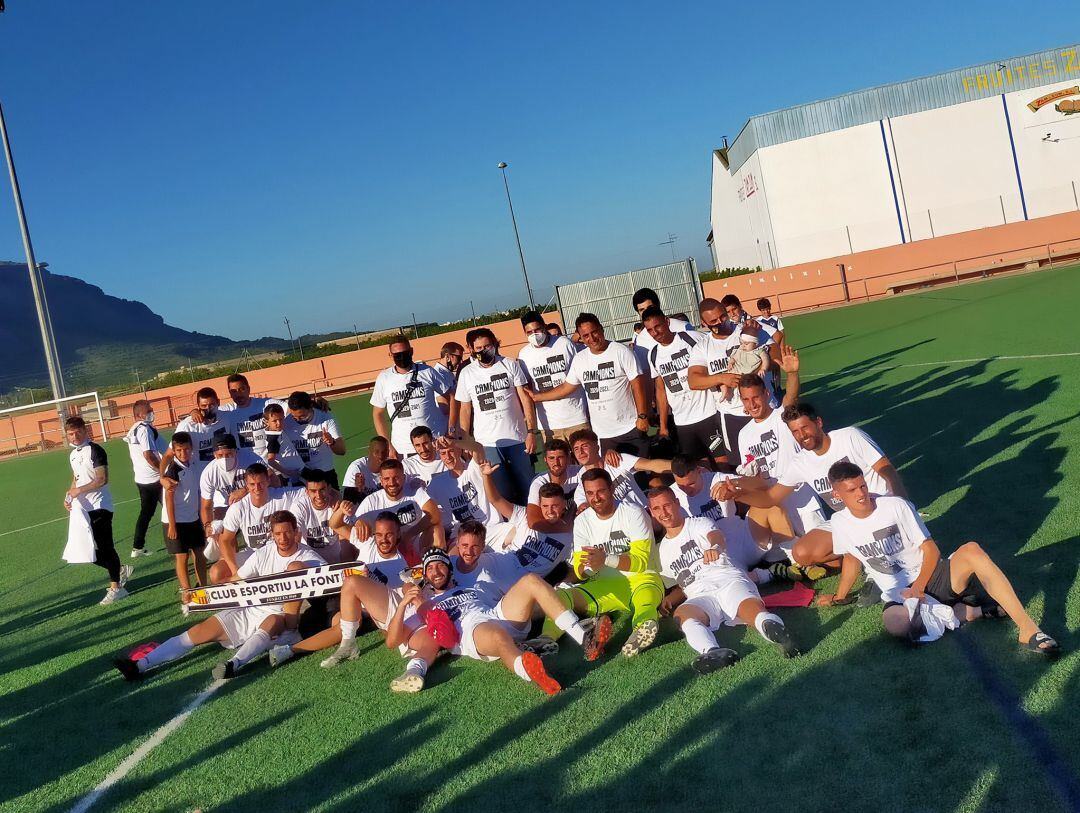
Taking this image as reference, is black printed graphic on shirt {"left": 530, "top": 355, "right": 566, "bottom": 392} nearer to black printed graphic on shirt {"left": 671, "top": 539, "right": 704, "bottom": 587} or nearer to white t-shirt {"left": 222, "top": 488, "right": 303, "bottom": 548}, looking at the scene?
white t-shirt {"left": 222, "top": 488, "right": 303, "bottom": 548}

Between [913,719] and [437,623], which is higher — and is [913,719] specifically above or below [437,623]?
below

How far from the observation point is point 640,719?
191 inches

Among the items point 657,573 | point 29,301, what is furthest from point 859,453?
point 29,301

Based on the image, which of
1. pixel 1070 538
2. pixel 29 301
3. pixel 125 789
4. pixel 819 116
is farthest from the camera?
pixel 29 301

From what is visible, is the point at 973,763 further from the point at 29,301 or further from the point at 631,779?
the point at 29,301

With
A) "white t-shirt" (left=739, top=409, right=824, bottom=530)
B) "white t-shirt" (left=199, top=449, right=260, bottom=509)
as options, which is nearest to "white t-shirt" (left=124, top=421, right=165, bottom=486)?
"white t-shirt" (left=199, top=449, right=260, bottom=509)

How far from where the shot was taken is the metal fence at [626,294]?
2611 centimetres

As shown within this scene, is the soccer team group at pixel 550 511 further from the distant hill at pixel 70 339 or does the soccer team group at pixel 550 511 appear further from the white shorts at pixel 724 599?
the distant hill at pixel 70 339

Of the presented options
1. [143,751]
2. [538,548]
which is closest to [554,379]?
[538,548]

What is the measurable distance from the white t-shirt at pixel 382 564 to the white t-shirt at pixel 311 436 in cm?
261

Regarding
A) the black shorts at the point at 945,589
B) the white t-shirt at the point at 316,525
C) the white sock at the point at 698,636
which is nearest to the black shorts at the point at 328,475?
the white t-shirt at the point at 316,525

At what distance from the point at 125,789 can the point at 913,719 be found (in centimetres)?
427

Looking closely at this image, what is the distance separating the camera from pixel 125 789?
5.19 m

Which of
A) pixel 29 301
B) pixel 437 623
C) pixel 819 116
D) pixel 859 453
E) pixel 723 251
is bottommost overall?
pixel 437 623
